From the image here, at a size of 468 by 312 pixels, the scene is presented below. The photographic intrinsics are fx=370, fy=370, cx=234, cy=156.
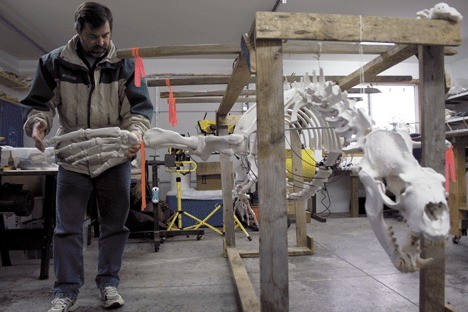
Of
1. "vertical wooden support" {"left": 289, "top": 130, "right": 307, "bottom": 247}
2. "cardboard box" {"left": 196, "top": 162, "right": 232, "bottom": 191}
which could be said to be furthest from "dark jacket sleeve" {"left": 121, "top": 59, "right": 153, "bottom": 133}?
"cardboard box" {"left": 196, "top": 162, "right": 232, "bottom": 191}

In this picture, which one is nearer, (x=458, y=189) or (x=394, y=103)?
(x=458, y=189)

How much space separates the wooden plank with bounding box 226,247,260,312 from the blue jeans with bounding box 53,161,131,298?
0.96m

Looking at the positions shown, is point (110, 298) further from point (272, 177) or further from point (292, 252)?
point (292, 252)

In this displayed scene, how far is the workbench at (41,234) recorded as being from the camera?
3553 millimetres

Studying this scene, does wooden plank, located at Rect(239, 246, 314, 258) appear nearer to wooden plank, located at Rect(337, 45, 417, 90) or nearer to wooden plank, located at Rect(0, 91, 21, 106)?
wooden plank, located at Rect(337, 45, 417, 90)

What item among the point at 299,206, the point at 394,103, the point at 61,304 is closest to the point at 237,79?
the point at 61,304

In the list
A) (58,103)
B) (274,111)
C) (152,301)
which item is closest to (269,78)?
(274,111)

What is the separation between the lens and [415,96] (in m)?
8.27

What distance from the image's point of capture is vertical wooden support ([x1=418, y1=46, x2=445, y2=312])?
182 centimetres

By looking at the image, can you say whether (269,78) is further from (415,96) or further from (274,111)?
(415,96)

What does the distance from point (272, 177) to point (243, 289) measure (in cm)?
145

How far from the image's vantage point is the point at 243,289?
A: 2789mm

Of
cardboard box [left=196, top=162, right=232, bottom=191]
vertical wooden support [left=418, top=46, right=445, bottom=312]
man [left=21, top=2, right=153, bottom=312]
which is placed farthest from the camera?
cardboard box [left=196, top=162, right=232, bottom=191]

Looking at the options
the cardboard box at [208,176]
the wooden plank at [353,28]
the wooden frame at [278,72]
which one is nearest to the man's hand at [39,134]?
the wooden frame at [278,72]
